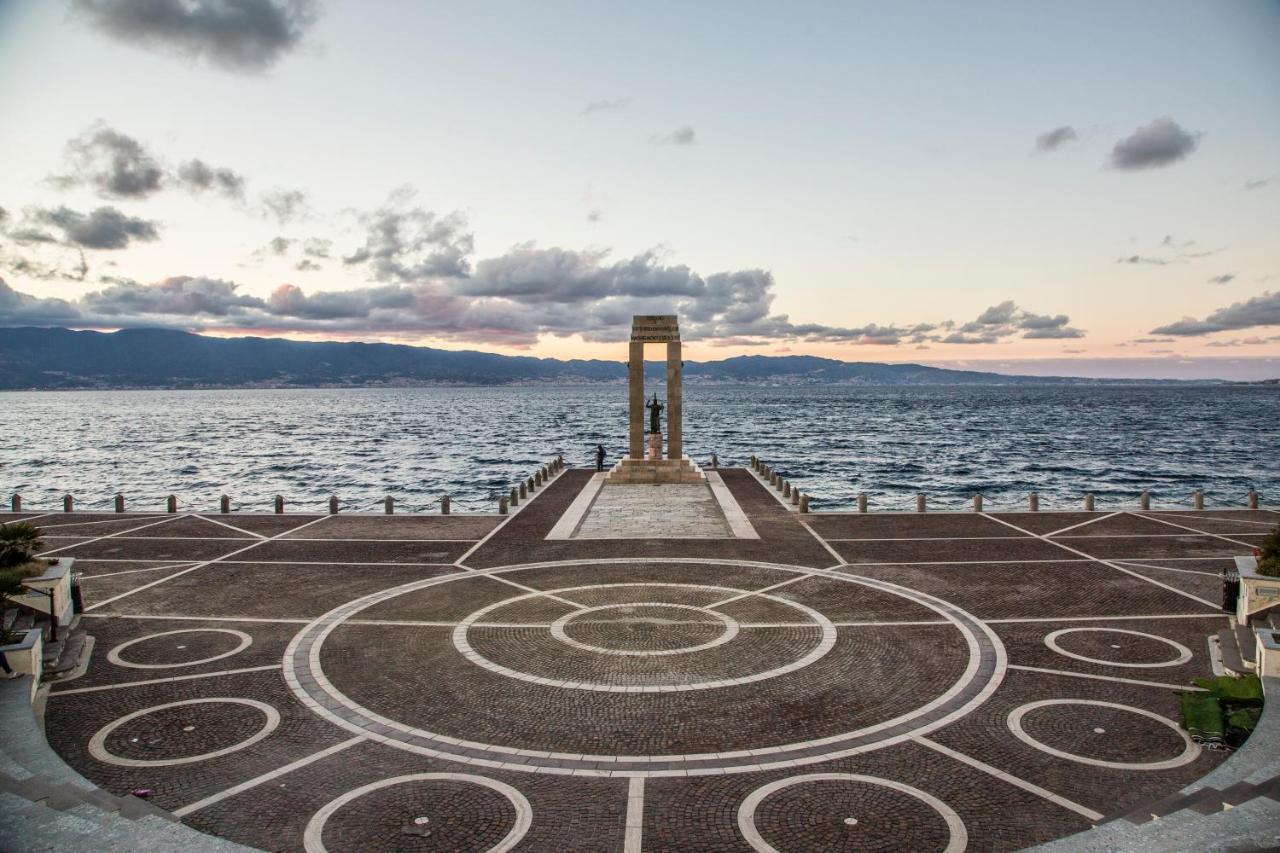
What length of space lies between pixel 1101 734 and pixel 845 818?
5.29 metres

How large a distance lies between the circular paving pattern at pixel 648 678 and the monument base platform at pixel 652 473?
2098 cm

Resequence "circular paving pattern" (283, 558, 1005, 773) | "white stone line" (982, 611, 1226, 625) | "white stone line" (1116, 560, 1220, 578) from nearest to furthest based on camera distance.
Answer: "circular paving pattern" (283, 558, 1005, 773) → "white stone line" (982, 611, 1226, 625) → "white stone line" (1116, 560, 1220, 578)

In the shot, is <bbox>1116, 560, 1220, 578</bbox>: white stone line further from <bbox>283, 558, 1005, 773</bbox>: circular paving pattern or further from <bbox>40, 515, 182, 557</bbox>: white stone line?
<bbox>40, 515, 182, 557</bbox>: white stone line

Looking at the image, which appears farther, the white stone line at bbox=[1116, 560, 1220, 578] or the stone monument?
the stone monument

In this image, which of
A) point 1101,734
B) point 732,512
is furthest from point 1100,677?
point 732,512

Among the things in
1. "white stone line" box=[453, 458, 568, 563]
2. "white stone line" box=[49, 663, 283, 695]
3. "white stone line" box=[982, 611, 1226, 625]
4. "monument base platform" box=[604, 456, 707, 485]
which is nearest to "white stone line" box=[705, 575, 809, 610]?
"white stone line" box=[982, 611, 1226, 625]

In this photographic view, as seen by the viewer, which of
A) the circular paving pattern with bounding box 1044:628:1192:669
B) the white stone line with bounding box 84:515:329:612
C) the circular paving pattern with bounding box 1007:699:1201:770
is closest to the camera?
the circular paving pattern with bounding box 1007:699:1201:770

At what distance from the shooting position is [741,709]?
13969 mm

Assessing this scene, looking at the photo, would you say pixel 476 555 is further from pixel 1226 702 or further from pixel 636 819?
pixel 1226 702

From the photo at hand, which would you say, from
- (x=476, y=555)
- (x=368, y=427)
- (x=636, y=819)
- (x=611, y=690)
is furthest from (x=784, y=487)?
(x=368, y=427)

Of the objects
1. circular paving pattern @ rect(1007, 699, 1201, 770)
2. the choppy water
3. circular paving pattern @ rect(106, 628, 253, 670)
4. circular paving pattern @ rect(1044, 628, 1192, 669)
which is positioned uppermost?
circular paving pattern @ rect(1044, 628, 1192, 669)

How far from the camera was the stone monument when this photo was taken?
43.0m

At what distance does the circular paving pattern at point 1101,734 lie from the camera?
1211 cm

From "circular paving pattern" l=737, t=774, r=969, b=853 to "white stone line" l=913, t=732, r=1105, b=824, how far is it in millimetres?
1316
